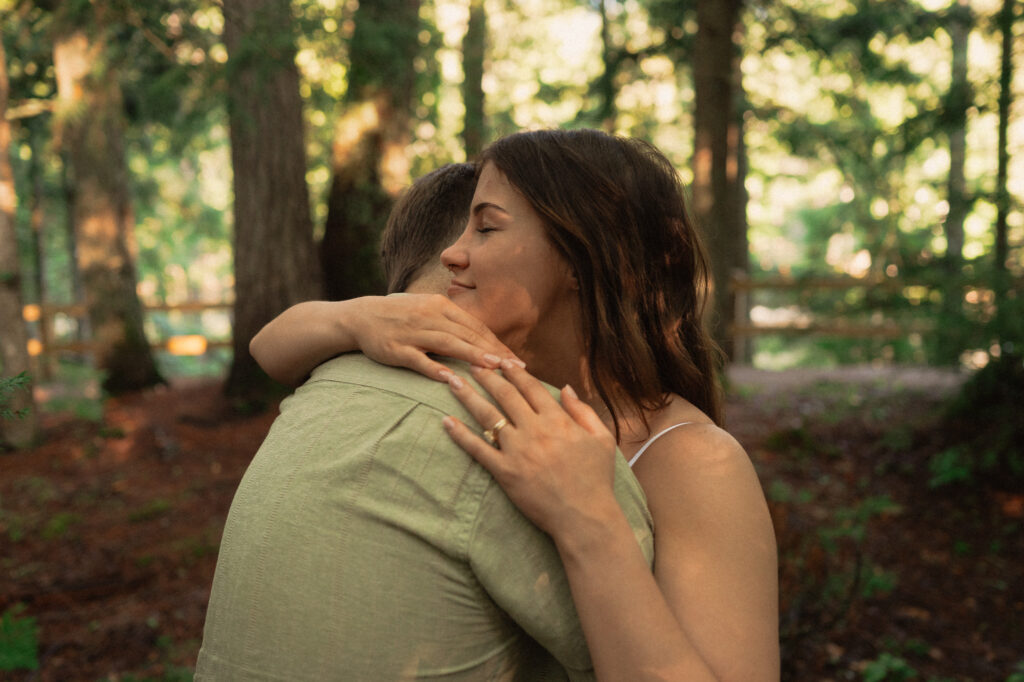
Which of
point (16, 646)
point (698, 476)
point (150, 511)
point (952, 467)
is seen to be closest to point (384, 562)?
point (698, 476)

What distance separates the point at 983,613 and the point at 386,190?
21.1 ft

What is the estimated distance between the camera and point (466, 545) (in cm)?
128

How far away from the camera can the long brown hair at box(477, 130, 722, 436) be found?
1844 millimetres

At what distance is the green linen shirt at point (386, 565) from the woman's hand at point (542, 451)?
0.11 feet

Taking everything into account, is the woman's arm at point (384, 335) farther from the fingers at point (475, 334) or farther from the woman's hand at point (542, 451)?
the woman's hand at point (542, 451)

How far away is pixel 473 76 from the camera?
11594 mm

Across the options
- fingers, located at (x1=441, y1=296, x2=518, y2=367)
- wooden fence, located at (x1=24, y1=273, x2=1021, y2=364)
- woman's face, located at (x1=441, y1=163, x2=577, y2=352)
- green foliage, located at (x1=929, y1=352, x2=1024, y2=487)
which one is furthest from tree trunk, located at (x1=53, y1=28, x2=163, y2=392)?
fingers, located at (x1=441, y1=296, x2=518, y2=367)

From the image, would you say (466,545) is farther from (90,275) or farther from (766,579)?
(90,275)

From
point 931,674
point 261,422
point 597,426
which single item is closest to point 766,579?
point 597,426

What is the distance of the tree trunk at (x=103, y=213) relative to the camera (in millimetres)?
9578

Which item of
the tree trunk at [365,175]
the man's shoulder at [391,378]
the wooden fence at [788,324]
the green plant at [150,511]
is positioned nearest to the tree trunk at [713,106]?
the tree trunk at [365,175]

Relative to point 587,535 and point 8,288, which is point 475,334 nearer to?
point 587,535

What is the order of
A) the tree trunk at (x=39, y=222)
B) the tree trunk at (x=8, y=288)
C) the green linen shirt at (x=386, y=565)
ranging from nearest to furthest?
the green linen shirt at (x=386, y=565) < the tree trunk at (x=8, y=288) < the tree trunk at (x=39, y=222)

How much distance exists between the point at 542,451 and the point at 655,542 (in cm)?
33
